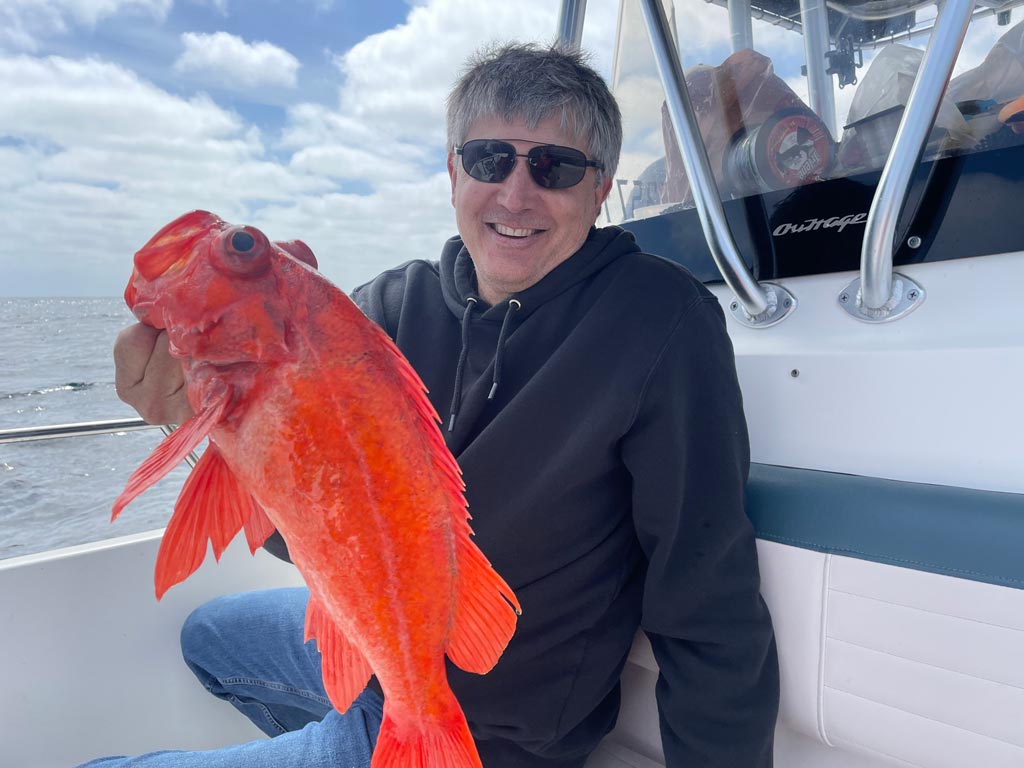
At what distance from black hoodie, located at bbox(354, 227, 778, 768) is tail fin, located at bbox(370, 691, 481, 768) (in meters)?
0.45

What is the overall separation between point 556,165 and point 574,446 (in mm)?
794

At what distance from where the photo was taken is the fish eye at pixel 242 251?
1160mm

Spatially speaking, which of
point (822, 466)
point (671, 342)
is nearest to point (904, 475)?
point (822, 466)

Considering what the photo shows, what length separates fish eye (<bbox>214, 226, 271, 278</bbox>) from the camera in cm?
116

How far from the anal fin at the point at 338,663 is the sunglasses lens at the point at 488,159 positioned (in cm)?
122

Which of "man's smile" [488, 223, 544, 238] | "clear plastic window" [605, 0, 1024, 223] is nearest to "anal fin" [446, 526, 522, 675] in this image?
"man's smile" [488, 223, 544, 238]

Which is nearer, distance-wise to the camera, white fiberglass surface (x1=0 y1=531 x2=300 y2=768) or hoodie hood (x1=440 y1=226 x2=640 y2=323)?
hoodie hood (x1=440 y1=226 x2=640 y2=323)

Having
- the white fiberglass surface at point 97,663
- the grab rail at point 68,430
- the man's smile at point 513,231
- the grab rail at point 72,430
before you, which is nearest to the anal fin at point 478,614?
the man's smile at point 513,231

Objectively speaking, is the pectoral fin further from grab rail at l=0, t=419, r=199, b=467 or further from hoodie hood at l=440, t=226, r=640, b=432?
grab rail at l=0, t=419, r=199, b=467

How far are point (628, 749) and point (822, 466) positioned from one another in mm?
1140

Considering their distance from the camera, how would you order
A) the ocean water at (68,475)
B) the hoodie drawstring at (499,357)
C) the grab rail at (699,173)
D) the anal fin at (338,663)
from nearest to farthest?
A: 1. the anal fin at (338,663)
2. the hoodie drawstring at (499,357)
3. the grab rail at (699,173)
4. the ocean water at (68,475)

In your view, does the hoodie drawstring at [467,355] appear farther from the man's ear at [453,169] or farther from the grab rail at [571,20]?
the grab rail at [571,20]

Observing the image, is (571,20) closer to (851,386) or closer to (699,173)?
(699,173)

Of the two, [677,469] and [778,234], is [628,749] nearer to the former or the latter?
[677,469]
